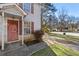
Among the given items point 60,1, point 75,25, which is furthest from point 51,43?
point 60,1

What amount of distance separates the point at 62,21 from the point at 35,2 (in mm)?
558

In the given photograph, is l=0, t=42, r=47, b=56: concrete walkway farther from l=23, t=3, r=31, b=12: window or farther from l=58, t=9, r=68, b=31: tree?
l=23, t=3, r=31, b=12: window

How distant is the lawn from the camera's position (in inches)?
129

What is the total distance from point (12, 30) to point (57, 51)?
Result: 83 centimetres

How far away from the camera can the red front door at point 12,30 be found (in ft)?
10.5

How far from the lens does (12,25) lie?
3232 mm

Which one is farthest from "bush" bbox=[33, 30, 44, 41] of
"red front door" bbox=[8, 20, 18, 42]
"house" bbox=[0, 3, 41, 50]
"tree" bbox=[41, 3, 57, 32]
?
"red front door" bbox=[8, 20, 18, 42]

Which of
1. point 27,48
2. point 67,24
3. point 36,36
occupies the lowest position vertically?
point 27,48

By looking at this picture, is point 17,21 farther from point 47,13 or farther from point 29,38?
point 47,13

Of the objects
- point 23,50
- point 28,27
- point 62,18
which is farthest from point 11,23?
point 62,18

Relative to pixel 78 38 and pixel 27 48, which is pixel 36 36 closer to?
pixel 27 48

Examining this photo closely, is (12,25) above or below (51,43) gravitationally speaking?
above

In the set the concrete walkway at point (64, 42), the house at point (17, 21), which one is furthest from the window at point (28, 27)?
the concrete walkway at point (64, 42)

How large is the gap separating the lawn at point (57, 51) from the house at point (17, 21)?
0.38 meters
